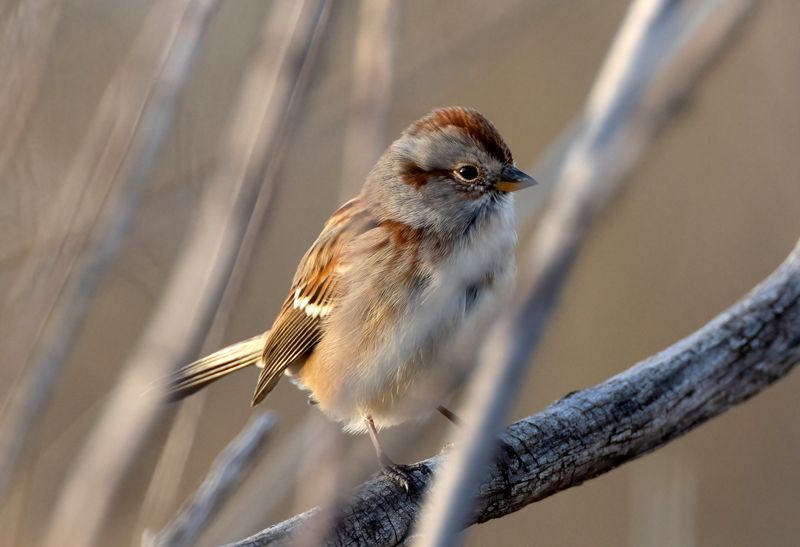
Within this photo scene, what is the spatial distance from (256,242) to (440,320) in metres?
1.00

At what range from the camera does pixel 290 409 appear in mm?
5207

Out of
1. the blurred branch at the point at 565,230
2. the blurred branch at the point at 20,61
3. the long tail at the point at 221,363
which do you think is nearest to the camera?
the blurred branch at the point at 565,230

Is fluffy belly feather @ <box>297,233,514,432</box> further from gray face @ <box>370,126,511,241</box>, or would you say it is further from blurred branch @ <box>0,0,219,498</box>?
blurred branch @ <box>0,0,219,498</box>

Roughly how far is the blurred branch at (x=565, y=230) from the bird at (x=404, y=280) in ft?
4.53

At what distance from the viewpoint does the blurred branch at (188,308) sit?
1686 millimetres

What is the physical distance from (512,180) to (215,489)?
1.61 meters

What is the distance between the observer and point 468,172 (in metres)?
3.09

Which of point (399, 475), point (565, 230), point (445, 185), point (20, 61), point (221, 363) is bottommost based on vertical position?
point (221, 363)

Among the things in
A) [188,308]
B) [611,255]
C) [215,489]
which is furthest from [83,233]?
[611,255]

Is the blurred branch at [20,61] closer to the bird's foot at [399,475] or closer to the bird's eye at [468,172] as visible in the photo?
the bird's foot at [399,475]

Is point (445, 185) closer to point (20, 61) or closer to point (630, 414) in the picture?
point (630, 414)

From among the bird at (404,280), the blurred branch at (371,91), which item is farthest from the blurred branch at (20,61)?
the bird at (404,280)

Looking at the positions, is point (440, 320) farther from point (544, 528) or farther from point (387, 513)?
point (544, 528)

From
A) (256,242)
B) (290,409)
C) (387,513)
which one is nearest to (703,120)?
(290,409)
